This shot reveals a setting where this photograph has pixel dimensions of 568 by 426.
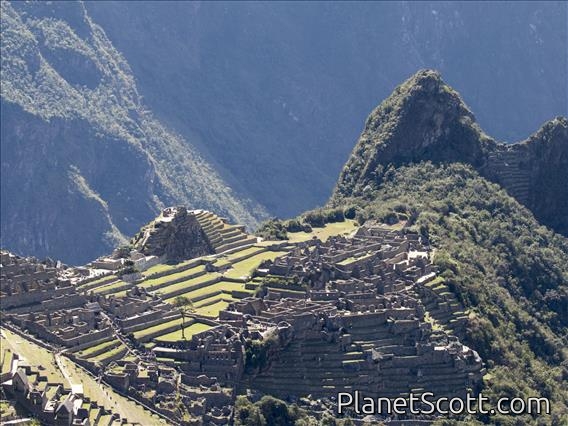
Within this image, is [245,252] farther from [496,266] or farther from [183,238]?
[496,266]

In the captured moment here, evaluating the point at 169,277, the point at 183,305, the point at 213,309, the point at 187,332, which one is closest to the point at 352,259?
the point at 169,277

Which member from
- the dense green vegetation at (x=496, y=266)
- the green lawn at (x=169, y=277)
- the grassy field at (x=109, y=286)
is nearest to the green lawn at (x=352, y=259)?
the dense green vegetation at (x=496, y=266)

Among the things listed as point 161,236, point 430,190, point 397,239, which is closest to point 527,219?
point 430,190

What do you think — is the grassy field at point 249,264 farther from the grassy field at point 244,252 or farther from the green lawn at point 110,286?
the green lawn at point 110,286

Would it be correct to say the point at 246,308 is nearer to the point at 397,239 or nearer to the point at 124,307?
the point at 124,307

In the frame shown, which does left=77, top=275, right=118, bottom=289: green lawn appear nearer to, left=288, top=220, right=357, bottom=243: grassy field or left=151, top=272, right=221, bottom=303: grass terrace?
left=151, top=272, right=221, bottom=303: grass terrace

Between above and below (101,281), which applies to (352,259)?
above
